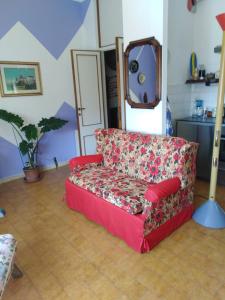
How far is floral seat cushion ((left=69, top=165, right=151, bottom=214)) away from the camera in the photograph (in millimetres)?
1975

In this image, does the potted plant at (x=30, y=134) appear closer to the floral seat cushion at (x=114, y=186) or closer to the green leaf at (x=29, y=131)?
the green leaf at (x=29, y=131)

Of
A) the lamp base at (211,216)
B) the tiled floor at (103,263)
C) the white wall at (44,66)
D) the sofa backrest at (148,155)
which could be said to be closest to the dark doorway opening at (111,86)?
the white wall at (44,66)

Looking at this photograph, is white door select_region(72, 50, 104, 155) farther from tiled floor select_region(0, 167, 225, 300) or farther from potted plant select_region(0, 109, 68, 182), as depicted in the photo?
tiled floor select_region(0, 167, 225, 300)

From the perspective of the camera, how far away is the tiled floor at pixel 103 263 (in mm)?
1578

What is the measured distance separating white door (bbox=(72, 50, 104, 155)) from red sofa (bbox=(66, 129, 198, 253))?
138cm

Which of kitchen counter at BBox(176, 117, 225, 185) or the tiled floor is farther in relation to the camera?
kitchen counter at BBox(176, 117, 225, 185)

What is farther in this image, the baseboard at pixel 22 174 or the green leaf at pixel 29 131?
the baseboard at pixel 22 174

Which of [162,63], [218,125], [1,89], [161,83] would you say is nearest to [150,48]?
[162,63]

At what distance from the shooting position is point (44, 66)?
12.4 feet

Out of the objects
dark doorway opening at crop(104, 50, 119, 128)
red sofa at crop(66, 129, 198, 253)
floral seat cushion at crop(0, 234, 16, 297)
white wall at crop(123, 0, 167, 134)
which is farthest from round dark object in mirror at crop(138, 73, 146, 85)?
dark doorway opening at crop(104, 50, 119, 128)

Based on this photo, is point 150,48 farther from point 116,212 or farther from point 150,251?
point 150,251

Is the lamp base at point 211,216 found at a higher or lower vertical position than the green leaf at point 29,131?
lower

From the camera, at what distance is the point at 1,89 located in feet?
11.2

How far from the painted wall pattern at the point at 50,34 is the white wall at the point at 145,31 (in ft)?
5.35
